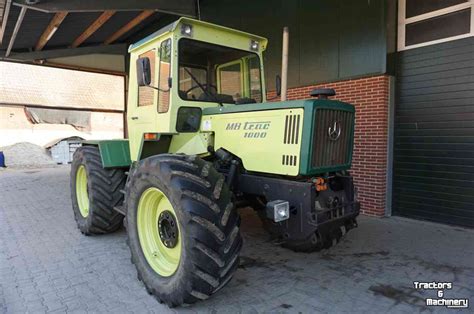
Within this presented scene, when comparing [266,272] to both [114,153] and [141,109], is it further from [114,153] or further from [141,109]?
[114,153]

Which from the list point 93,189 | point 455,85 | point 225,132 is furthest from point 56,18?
point 455,85

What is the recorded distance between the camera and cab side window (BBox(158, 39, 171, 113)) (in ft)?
12.4

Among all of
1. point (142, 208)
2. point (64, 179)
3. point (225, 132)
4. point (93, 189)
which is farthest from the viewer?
point (64, 179)

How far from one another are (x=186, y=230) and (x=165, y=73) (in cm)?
181

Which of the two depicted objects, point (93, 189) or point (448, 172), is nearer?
point (93, 189)

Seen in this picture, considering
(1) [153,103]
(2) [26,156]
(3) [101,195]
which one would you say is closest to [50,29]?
(3) [101,195]

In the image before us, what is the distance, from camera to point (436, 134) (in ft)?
19.8

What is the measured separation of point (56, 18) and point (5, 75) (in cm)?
1366

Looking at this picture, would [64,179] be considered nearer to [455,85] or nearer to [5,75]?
[455,85]

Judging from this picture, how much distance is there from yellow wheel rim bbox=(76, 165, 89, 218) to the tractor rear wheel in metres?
2.45

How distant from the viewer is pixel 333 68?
6.97m

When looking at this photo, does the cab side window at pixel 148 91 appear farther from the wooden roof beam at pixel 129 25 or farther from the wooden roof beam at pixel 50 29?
the wooden roof beam at pixel 129 25

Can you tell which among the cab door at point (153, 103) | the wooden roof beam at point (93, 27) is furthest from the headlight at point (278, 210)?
the wooden roof beam at point (93, 27)

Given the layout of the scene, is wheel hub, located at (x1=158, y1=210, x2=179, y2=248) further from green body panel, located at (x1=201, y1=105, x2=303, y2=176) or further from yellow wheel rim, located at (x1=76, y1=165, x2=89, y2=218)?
yellow wheel rim, located at (x1=76, y1=165, x2=89, y2=218)
